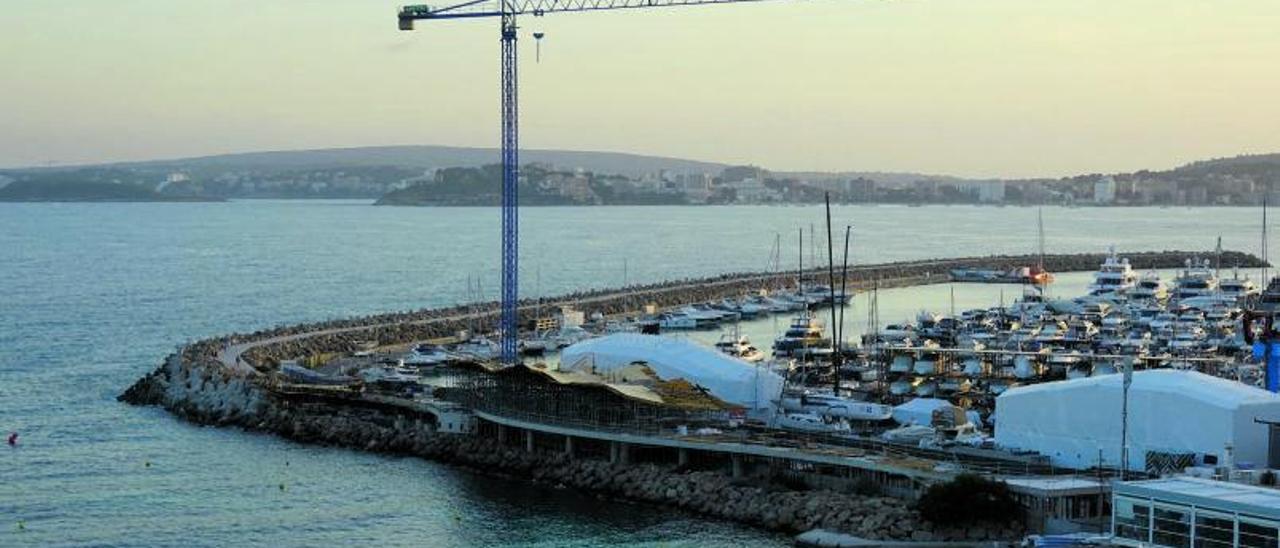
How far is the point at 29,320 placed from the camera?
6138cm

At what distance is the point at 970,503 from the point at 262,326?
42.2 meters

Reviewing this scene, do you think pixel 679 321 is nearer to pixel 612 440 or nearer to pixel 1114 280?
pixel 1114 280

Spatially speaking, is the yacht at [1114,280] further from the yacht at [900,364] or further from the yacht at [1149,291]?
the yacht at [900,364]

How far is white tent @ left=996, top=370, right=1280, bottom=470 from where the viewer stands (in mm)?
24781

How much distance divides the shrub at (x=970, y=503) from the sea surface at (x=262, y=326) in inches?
90.3

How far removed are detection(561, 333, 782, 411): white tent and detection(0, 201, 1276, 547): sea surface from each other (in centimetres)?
506

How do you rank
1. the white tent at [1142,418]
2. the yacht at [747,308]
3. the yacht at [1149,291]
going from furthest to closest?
the yacht at [747,308] < the yacht at [1149,291] < the white tent at [1142,418]

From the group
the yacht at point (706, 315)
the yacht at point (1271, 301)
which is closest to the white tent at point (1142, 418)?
the yacht at point (1271, 301)

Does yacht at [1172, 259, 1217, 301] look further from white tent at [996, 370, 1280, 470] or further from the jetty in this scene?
white tent at [996, 370, 1280, 470]

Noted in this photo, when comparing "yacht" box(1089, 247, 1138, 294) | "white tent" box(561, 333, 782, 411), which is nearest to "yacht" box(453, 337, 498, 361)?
"white tent" box(561, 333, 782, 411)

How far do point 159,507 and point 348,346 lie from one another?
66.6ft

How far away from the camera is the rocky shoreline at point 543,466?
2402 cm

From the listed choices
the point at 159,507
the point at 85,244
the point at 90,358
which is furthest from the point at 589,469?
the point at 85,244

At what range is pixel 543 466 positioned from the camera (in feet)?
96.9
